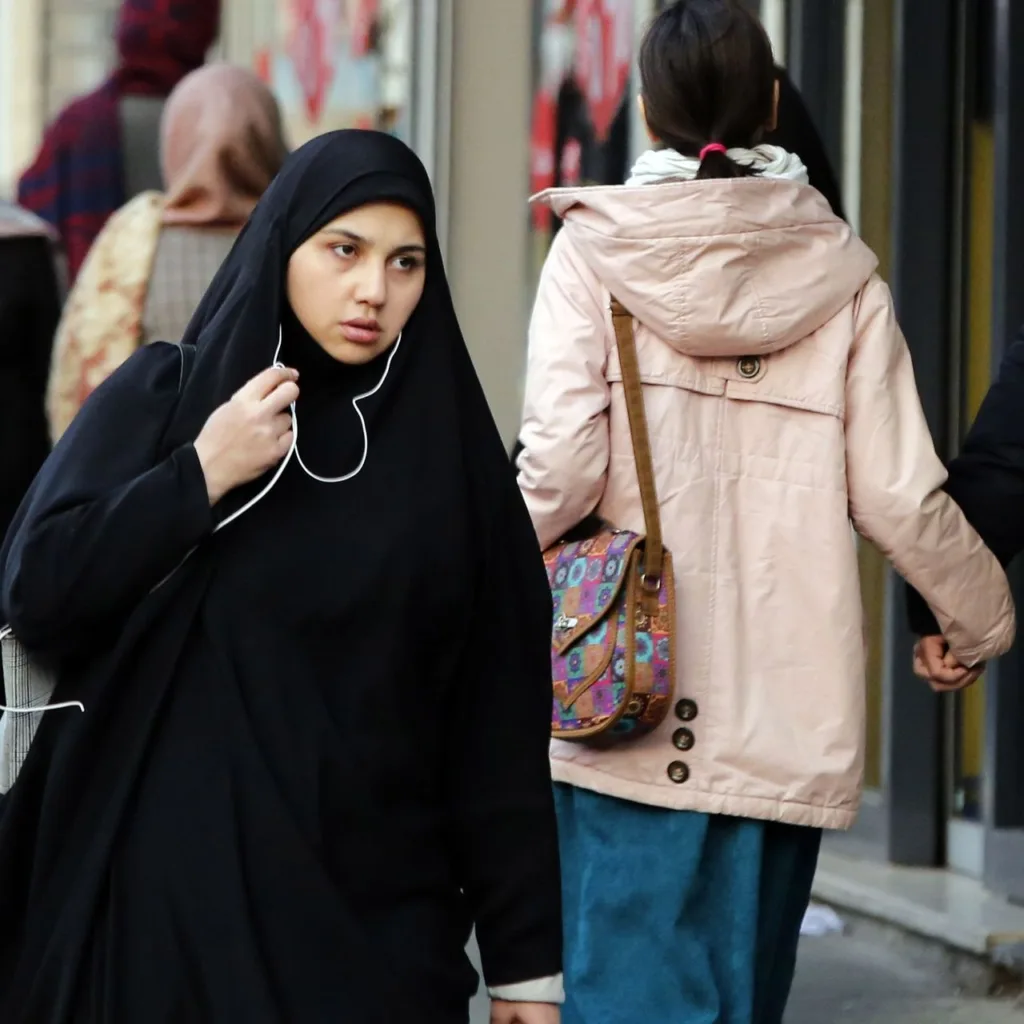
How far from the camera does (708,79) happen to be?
361 centimetres

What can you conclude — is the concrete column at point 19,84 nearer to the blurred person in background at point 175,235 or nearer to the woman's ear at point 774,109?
the blurred person in background at point 175,235

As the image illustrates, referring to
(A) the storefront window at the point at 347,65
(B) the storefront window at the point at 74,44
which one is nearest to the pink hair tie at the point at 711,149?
(B) the storefront window at the point at 74,44

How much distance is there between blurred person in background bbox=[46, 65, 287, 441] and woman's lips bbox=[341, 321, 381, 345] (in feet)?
7.44

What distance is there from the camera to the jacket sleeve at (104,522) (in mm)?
2389

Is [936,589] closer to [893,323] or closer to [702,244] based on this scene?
[893,323]

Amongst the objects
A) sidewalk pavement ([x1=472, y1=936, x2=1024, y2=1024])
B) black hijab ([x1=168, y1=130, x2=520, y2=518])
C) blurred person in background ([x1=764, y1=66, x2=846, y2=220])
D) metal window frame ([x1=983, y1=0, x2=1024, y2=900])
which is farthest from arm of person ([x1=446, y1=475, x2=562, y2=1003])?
metal window frame ([x1=983, y1=0, x2=1024, y2=900])

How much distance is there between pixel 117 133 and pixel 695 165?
2710 millimetres

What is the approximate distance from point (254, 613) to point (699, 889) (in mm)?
1376

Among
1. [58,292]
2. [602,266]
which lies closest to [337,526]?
[602,266]

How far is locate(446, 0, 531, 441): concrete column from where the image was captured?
8.19 meters

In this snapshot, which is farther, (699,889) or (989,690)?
(989,690)

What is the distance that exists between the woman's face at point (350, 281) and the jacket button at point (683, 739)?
124cm

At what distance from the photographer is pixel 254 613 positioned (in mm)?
2455

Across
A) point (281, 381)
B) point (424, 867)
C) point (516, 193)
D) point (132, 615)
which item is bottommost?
point (424, 867)
